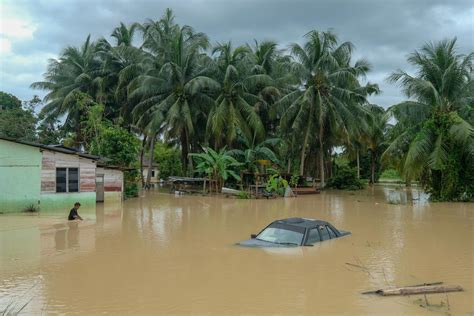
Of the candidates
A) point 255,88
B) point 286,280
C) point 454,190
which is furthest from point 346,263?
point 255,88

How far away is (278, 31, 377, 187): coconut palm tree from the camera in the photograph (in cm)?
3562

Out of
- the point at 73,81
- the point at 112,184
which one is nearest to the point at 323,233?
the point at 112,184

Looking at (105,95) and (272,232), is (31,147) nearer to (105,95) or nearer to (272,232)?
(272,232)

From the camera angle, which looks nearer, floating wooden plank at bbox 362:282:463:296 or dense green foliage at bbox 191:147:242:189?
floating wooden plank at bbox 362:282:463:296

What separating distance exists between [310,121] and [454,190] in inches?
489

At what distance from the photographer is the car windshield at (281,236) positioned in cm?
1159

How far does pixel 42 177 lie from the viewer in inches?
850

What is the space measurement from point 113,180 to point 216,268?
17.6m

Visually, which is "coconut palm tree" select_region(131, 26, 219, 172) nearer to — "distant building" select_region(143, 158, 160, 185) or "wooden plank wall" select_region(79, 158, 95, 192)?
"wooden plank wall" select_region(79, 158, 95, 192)

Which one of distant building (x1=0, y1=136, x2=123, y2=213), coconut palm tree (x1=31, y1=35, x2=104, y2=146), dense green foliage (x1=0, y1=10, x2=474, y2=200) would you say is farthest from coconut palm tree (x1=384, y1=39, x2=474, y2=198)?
coconut palm tree (x1=31, y1=35, x2=104, y2=146)

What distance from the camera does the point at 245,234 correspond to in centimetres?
1503

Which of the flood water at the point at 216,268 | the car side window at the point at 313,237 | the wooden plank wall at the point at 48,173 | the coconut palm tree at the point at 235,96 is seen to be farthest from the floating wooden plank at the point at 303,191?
the car side window at the point at 313,237

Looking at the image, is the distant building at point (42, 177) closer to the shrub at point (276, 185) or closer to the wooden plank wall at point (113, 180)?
the wooden plank wall at point (113, 180)

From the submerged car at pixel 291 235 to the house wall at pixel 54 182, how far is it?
507 inches
